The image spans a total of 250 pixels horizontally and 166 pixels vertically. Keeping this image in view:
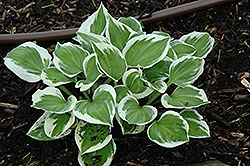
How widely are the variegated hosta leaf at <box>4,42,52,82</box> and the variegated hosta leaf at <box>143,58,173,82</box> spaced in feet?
1.77

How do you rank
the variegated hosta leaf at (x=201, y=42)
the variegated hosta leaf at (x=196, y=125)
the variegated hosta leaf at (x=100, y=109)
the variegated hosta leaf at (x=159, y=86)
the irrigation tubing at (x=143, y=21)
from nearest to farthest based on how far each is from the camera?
the variegated hosta leaf at (x=100, y=109)
the variegated hosta leaf at (x=159, y=86)
the variegated hosta leaf at (x=196, y=125)
the variegated hosta leaf at (x=201, y=42)
the irrigation tubing at (x=143, y=21)

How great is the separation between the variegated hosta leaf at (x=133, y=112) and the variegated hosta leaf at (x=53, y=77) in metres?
0.31

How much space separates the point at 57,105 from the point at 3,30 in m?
1.01

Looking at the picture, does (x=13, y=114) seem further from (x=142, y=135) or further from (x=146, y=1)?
(x=146, y=1)

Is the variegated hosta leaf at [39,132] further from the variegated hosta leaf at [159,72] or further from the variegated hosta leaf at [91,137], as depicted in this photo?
the variegated hosta leaf at [159,72]

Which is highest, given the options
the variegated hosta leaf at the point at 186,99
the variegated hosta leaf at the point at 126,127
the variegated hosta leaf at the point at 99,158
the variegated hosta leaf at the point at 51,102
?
the variegated hosta leaf at the point at 186,99

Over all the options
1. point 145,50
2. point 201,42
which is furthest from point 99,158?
point 201,42

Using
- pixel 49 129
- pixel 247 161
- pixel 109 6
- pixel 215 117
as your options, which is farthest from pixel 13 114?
pixel 247 161

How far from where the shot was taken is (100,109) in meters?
1.13

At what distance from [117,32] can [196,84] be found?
686mm

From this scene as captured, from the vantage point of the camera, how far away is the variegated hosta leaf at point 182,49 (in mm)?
1419

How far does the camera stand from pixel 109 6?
2.03m

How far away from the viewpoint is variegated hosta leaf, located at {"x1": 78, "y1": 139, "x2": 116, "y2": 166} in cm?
134

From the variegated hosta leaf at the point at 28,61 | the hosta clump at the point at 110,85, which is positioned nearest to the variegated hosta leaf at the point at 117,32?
the hosta clump at the point at 110,85
